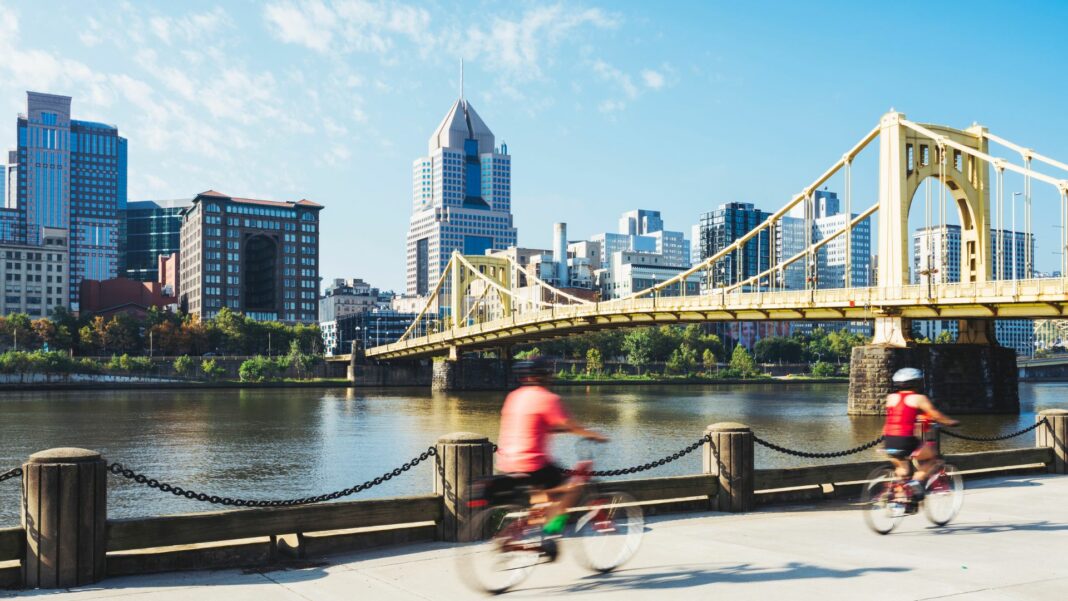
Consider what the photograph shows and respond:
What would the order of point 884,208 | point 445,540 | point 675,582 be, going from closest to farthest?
point 675,582
point 445,540
point 884,208

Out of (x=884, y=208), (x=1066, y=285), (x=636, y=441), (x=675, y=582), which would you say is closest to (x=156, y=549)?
(x=675, y=582)

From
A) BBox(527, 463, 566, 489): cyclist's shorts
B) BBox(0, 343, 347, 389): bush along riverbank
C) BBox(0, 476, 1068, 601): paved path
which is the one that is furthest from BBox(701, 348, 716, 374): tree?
BBox(527, 463, 566, 489): cyclist's shorts

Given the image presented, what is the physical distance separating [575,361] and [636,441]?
4044 inches

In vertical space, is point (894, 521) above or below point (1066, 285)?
below

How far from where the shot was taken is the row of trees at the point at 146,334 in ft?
422

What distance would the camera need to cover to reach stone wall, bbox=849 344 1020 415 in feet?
174

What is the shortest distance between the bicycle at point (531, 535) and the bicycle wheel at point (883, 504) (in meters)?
3.64

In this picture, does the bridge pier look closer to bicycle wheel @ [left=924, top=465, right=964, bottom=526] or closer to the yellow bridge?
the yellow bridge

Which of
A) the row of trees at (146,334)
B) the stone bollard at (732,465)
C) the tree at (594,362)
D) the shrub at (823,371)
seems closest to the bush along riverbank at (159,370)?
the row of trees at (146,334)

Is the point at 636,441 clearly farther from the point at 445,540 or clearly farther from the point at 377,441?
the point at 445,540

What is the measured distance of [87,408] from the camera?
216 feet

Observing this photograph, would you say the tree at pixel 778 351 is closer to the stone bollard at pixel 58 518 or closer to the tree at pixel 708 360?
the tree at pixel 708 360

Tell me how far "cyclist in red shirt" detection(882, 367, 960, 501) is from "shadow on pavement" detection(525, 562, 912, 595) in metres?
2.13

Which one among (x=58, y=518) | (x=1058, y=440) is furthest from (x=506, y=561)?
(x=1058, y=440)
